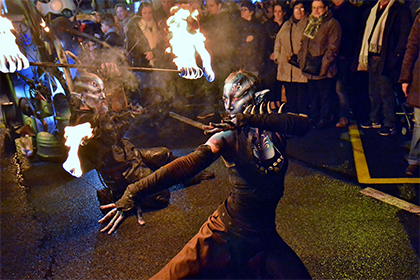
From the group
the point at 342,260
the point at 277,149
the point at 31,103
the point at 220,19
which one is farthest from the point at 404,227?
the point at 31,103

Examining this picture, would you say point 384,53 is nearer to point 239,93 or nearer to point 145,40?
point 239,93

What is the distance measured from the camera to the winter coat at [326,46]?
20.0 ft

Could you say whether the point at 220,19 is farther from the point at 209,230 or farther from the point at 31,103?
the point at 209,230

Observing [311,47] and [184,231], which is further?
[311,47]

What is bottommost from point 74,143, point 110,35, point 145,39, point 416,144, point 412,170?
point 412,170

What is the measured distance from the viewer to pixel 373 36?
585cm

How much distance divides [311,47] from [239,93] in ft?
14.5

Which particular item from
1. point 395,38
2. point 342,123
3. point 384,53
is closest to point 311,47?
point 384,53

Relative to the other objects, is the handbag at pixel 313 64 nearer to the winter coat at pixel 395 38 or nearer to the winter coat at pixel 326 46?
the winter coat at pixel 326 46

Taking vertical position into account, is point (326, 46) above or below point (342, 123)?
above

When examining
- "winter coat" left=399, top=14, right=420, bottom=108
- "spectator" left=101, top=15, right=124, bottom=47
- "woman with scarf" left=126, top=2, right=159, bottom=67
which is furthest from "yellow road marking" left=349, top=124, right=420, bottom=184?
"spectator" left=101, top=15, right=124, bottom=47

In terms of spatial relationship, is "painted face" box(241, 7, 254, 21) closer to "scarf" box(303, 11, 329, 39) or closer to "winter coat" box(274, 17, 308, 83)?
"winter coat" box(274, 17, 308, 83)

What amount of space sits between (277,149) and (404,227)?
2150 millimetres

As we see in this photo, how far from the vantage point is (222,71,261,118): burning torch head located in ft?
8.63
